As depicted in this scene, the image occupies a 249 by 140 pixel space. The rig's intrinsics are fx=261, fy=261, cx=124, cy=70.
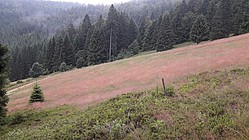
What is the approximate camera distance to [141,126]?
927 cm

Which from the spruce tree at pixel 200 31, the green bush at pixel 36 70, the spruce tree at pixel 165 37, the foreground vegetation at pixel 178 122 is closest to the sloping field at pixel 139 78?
the foreground vegetation at pixel 178 122

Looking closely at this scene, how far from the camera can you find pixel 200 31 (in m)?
66.4

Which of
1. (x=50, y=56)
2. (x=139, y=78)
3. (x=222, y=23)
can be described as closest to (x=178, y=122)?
(x=139, y=78)

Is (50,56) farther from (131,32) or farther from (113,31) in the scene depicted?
(131,32)

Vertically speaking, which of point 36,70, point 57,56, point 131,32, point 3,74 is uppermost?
point 3,74

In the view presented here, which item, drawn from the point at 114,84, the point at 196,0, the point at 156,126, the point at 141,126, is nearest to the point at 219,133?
the point at 156,126

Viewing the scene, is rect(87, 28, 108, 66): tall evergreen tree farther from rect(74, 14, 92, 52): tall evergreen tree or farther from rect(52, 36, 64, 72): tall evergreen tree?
rect(52, 36, 64, 72): tall evergreen tree

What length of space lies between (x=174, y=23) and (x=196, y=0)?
2187cm

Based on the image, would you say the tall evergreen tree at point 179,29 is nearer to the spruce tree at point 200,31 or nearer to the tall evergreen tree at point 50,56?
the spruce tree at point 200,31

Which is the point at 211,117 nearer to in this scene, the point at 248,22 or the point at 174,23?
the point at 248,22

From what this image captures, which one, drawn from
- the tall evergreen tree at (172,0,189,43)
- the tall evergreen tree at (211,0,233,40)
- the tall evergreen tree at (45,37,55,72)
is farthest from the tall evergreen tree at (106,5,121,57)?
the tall evergreen tree at (211,0,233,40)

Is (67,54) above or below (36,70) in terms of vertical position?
above

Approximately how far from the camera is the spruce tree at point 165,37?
70.3 meters

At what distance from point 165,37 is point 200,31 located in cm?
946
